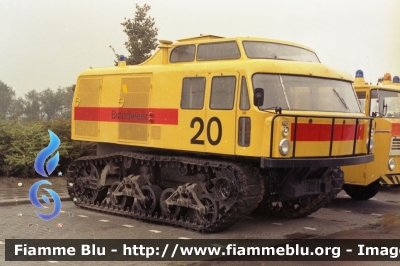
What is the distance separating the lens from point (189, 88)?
1098 cm

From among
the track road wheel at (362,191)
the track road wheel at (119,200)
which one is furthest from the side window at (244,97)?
the track road wheel at (362,191)

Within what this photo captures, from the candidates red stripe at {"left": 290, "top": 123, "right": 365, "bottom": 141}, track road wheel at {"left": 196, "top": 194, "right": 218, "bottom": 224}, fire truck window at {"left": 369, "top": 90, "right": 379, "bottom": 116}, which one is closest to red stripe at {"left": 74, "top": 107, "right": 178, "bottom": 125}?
track road wheel at {"left": 196, "top": 194, "right": 218, "bottom": 224}

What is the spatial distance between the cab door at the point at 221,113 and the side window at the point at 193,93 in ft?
0.56

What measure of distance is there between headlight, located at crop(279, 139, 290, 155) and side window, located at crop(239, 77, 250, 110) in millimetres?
826

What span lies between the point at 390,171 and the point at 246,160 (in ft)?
15.6

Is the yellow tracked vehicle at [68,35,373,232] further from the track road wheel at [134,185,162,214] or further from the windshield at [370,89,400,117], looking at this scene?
the windshield at [370,89,400,117]

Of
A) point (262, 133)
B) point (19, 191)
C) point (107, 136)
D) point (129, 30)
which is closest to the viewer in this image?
point (262, 133)

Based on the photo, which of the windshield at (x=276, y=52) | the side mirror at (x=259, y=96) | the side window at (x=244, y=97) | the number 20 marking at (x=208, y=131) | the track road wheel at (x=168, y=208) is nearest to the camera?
the side mirror at (x=259, y=96)

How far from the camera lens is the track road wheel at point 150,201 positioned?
11555 millimetres

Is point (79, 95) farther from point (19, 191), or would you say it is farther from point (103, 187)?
point (19, 191)

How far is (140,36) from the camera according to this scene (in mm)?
20984

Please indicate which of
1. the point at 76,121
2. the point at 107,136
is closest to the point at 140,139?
the point at 107,136

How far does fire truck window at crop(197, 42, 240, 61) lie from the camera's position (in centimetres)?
1076

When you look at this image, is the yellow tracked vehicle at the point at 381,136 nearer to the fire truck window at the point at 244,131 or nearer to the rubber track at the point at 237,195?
the rubber track at the point at 237,195
